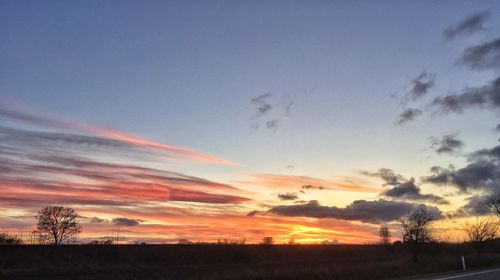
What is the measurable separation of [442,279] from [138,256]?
3717cm

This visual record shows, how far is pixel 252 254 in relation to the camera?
69.4 m

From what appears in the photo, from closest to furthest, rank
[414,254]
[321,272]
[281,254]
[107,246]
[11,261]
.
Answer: [321,272] → [11,261] → [107,246] → [414,254] → [281,254]

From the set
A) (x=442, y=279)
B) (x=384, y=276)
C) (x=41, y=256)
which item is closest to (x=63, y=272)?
(x=41, y=256)

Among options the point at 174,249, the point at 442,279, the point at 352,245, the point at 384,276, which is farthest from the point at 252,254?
the point at 442,279

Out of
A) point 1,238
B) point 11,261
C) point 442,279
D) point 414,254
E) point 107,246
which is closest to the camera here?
point 442,279

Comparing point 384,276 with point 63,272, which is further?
point 63,272

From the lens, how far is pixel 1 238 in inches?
2611

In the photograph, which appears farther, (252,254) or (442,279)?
(252,254)

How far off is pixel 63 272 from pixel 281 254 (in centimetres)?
3462

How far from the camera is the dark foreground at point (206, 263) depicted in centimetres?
3366

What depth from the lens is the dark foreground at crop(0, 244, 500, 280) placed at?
33.7 meters

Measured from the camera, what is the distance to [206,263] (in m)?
62.0

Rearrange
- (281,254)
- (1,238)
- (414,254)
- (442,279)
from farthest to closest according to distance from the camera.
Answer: (281,254)
(1,238)
(414,254)
(442,279)

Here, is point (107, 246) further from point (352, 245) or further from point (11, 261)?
point (352, 245)
